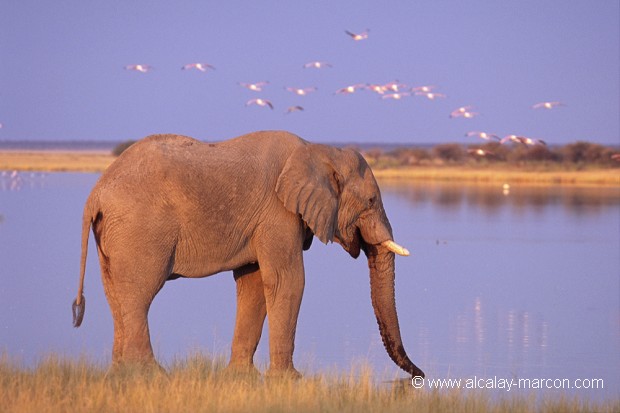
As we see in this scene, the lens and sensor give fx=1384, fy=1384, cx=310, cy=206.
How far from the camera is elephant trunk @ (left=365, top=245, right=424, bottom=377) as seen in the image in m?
11.2

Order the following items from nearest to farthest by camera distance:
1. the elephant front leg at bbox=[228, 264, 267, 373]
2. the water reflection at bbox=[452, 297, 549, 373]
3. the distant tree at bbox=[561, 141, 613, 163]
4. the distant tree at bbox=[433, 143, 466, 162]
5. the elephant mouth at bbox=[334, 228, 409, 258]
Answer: the elephant mouth at bbox=[334, 228, 409, 258] → the elephant front leg at bbox=[228, 264, 267, 373] → the water reflection at bbox=[452, 297, 549, 373] → the distant tree at bbox=[561, 141, 613, 163] → the distant tree at bbox=[433, 143, 466, 162]

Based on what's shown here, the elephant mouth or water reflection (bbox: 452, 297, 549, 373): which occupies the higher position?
the elephant mouth

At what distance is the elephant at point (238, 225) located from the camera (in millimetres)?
10211

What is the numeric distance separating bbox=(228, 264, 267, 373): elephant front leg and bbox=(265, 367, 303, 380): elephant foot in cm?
47

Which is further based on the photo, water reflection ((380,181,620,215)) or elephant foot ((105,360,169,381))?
water reflection ((380,181,620,215))

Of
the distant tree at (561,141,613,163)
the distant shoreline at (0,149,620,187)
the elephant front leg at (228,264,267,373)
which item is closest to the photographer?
the elephant front leg at (228,264,267,373)

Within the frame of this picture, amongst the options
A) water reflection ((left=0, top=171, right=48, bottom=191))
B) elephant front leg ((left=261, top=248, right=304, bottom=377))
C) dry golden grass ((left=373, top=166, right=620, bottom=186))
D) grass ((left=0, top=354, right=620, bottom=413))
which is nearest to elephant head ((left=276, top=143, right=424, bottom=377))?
elephant front leg ((left=261, top=248, right=304, bottom=377))

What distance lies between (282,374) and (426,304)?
7429 millimetres

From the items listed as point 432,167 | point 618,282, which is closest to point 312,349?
point 618,282

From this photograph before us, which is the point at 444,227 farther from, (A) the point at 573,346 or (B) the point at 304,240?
(B) the point at 304,240

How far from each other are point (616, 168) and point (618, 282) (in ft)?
159

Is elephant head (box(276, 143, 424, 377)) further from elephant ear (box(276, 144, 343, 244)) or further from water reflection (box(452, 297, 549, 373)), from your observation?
water reflection (box(452, 297, 549, 373))

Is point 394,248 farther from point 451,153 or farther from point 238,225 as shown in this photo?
point 451,153

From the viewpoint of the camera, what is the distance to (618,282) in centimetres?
2100
